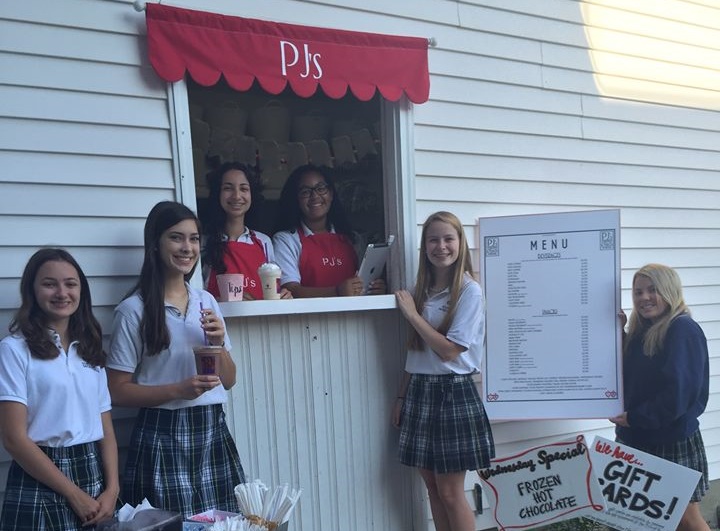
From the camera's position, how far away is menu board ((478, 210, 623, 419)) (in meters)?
3.12

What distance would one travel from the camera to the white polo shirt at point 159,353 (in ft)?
7.30

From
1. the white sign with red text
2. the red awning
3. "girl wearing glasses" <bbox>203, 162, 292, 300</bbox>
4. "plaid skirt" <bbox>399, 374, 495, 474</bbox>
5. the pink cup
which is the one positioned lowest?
the white sign with red text

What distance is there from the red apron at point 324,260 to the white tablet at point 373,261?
0.70ft

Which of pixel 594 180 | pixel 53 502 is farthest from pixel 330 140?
pixel 53 502

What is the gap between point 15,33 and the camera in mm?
2320

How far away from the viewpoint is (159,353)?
2242 mm

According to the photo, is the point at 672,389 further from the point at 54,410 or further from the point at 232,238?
the point at 54,410

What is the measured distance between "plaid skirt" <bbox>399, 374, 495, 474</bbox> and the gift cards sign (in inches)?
5.3

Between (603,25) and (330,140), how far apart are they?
5.86 feet

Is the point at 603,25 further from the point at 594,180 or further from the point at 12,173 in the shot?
the point at 12,173

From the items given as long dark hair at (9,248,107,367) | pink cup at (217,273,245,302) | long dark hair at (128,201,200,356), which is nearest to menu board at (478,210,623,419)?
pink cup at (217,273,245,302)

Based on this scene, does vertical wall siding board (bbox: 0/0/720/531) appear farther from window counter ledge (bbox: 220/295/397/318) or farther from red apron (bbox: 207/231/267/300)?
red apron (bbox: 207/231/267/300)

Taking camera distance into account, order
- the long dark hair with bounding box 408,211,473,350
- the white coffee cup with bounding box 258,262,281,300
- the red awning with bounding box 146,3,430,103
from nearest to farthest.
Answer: the red awning with bounding box 146,3,430,103
the white coffee cup with bounding box 258,262,281,300
the long dark hair with bounding box 408,211,473,350

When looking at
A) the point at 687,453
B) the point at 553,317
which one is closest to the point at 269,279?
the point at 553,317
